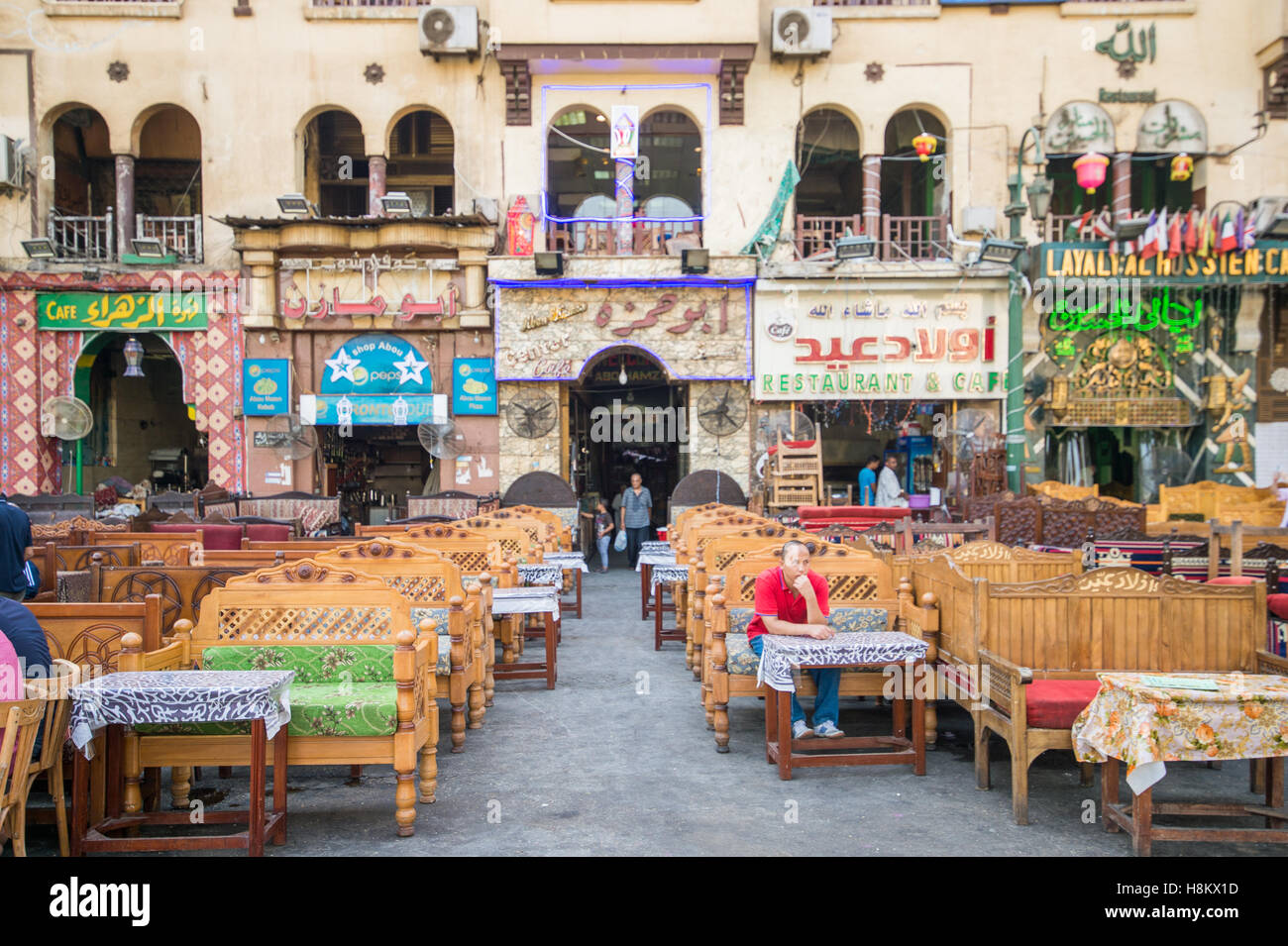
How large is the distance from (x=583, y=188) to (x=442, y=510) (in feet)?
32.5

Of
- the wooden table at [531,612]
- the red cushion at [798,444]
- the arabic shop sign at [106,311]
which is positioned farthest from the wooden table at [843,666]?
the arabic shop sign at [106,311]

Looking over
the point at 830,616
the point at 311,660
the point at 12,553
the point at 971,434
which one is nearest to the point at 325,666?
the point at 311,660

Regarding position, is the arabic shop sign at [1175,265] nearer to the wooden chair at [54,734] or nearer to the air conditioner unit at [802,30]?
the air conditioner unit at [802,30]

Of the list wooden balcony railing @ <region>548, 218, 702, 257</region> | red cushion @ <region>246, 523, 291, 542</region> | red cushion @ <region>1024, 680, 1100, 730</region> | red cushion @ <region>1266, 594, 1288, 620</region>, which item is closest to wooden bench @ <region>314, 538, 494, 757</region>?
red cushion @ <region>1024, 680, 1100, 730</region>

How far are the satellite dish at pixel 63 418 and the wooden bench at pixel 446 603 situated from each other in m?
13.3

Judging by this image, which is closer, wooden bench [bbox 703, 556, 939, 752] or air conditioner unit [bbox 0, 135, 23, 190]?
wooden bench [bbox 703, 556, 939, 752]

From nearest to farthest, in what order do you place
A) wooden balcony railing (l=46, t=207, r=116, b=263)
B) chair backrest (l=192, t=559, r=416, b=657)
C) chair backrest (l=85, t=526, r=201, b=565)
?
chair backrest (l=192, t=559, r=416, b=657) < chair backrest (l=85, t=526, r=201, b=565) < wooden balcony railing (l=46, t=207, r=116, b=263)

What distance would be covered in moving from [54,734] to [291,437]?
14.0 metres

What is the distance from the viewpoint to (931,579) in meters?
6.84

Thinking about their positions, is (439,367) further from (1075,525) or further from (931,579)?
(931,579)

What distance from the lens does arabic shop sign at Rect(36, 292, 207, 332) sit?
58.2 feet

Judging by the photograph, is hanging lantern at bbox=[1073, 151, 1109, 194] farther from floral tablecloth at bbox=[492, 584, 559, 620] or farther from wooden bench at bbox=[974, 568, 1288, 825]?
floral tablecloth at bbox=[492, 584, 559, 620]

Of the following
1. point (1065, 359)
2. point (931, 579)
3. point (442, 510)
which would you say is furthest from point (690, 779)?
point (1065, 359)

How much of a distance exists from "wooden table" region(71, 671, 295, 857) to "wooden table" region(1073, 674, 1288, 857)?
422 centimetres
